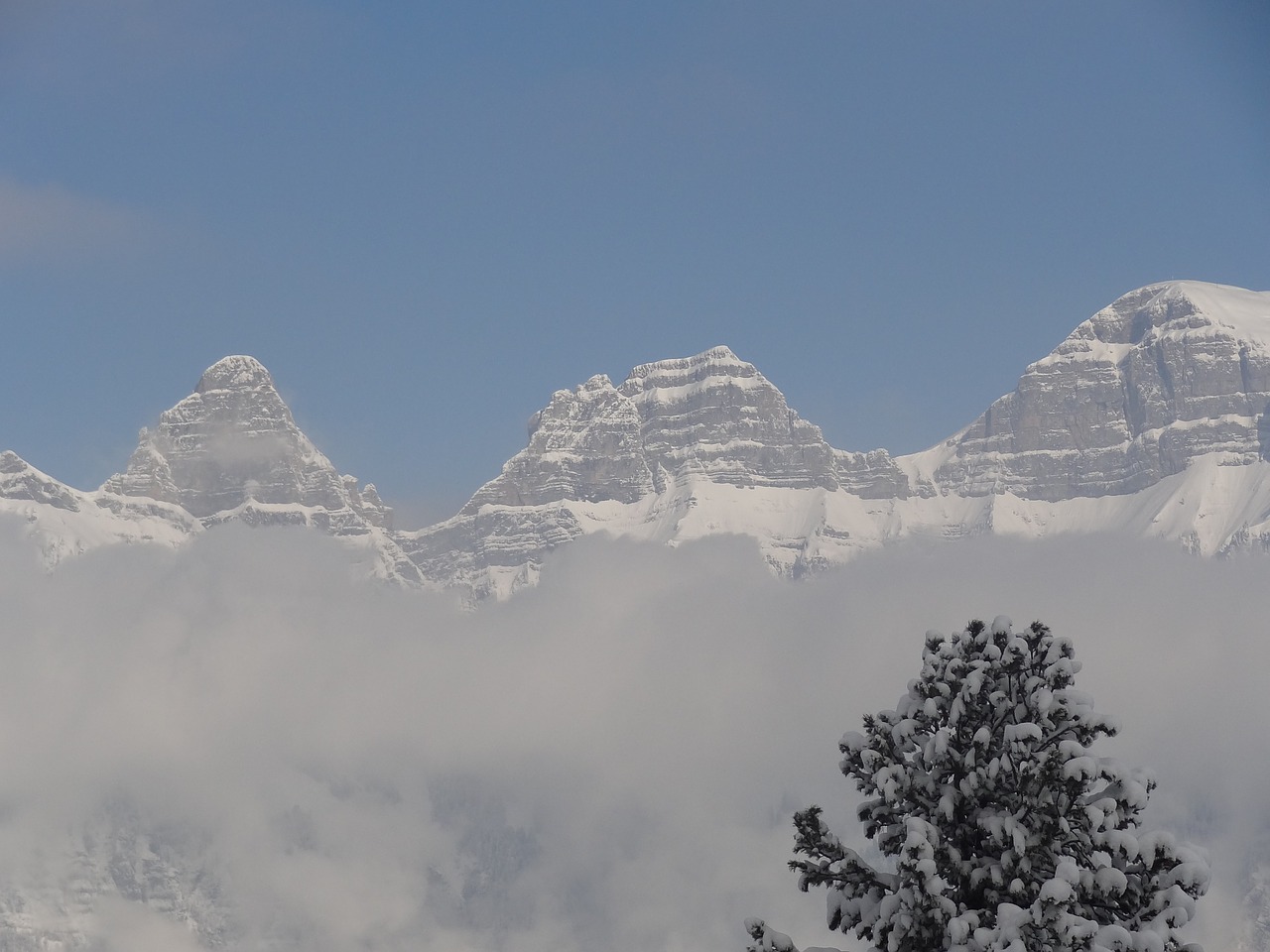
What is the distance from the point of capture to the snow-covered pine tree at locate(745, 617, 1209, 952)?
81.4 feet

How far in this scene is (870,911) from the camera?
26.1 metres

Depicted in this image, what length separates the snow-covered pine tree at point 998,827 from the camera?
2481 cm

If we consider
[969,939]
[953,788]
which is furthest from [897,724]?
[969,939]

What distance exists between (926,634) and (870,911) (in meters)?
3.82

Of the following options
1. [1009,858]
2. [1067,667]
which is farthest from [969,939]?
[1067,667]

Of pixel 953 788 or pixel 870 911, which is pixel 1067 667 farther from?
pixel 870 911

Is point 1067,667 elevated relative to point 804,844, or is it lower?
elevated

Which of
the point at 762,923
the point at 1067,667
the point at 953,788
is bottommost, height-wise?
the point at 762,923

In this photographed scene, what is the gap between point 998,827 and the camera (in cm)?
2573

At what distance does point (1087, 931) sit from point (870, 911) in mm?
3092

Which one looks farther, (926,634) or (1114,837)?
(926,634)

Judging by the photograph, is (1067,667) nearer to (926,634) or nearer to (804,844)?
(926,634)

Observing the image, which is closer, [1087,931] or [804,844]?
[1087,931]

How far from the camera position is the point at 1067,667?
25.8m
